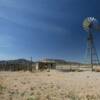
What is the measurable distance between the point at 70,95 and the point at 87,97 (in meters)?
0.95

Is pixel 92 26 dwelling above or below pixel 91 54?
above

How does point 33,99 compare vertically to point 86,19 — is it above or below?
below

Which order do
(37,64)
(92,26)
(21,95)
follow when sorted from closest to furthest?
(21,95)
(37,64)
(92,26)

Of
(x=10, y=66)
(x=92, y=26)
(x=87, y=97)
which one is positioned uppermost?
(x=92, y=26)

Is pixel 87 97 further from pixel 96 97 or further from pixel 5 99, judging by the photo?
pixel 5 99

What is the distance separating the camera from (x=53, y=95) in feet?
42.2

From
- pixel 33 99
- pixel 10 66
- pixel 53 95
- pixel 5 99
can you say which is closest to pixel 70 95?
pixel 53 95

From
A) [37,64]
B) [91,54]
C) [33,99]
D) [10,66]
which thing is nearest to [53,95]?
[33,99]

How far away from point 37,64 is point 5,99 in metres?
39.9

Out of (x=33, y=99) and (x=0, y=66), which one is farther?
(x=0, y=66)

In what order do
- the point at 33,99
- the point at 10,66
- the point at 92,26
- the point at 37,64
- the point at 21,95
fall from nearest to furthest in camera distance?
the point at 33,99 → the point at 21,95 → the point at 10,66 → the point at 37,64 → the point at 92,26

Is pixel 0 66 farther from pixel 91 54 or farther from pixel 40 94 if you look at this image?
pixel 40 94

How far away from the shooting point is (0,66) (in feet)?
140

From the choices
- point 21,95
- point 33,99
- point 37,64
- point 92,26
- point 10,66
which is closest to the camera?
point 33,99
